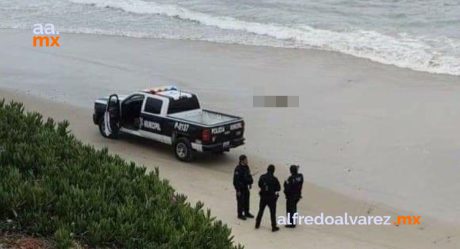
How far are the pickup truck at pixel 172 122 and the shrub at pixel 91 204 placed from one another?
30.0 ft

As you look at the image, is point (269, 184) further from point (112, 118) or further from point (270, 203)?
point (112, 118)

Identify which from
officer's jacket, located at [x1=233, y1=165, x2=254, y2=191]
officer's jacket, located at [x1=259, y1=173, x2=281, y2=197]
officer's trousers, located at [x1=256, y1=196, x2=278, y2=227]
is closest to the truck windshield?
officer's jacket, located at [x1=233, y1=165, x2=254, y2=191]

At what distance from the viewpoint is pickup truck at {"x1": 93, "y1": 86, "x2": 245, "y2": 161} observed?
1641 centimetres

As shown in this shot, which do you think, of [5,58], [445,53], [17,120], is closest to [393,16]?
[445,53]

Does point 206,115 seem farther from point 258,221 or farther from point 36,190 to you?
point 36,190

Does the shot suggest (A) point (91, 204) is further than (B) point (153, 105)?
No

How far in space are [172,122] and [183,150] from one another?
76 cm

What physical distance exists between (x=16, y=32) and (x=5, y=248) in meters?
32.1

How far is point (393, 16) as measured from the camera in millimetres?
41312

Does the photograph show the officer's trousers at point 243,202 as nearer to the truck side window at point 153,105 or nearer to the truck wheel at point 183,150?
the truck wheel at point 183,150

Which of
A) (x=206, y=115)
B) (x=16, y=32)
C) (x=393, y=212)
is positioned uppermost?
(x=16, y=32)

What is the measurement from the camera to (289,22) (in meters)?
40.0

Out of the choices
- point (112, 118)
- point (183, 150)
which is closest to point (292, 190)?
point (183, 150)

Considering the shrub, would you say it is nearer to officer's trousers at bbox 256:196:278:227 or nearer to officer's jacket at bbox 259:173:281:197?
officer's jacket at bbox 259:173:281:197
